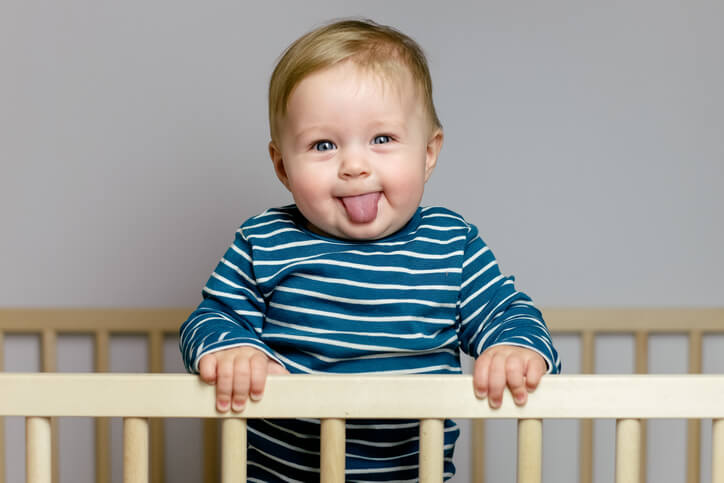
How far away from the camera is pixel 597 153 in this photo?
4.51 feet

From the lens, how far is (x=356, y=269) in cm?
84

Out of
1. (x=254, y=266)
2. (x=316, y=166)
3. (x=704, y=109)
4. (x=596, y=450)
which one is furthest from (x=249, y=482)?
(x=704, y=109)

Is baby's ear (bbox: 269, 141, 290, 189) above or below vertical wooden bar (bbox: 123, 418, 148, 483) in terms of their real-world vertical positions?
above

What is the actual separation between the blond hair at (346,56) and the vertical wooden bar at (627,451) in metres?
0.39

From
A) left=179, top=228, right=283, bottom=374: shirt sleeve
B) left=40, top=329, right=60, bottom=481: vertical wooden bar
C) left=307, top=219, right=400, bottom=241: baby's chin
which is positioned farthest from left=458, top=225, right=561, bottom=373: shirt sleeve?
left=40, top=329, right=60, bottom=481: vertical wooden bar

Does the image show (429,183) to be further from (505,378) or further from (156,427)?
(505,378)

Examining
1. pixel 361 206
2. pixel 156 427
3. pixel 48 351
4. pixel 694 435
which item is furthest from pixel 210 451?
pixel 694 435

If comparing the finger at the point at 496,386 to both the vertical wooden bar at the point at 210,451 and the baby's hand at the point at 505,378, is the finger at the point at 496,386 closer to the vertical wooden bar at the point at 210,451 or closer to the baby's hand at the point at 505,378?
the baby's hand at the point at 505,378

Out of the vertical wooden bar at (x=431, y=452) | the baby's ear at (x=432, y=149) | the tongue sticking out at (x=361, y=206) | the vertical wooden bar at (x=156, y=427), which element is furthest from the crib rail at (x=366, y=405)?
the vertical wooden bar at (x=156, y=427)

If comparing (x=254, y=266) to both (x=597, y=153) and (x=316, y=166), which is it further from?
(x=597, y=153)

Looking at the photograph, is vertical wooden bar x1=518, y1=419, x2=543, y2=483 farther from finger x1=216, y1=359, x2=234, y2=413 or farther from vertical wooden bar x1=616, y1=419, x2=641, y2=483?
finger x1=216, y1=359, x2=234, y2=413

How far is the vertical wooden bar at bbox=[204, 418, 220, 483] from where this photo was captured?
4.37ft

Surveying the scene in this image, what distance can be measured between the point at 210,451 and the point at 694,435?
80 centimetres

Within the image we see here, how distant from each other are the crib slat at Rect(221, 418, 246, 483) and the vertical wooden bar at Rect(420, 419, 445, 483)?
0.47 ft
